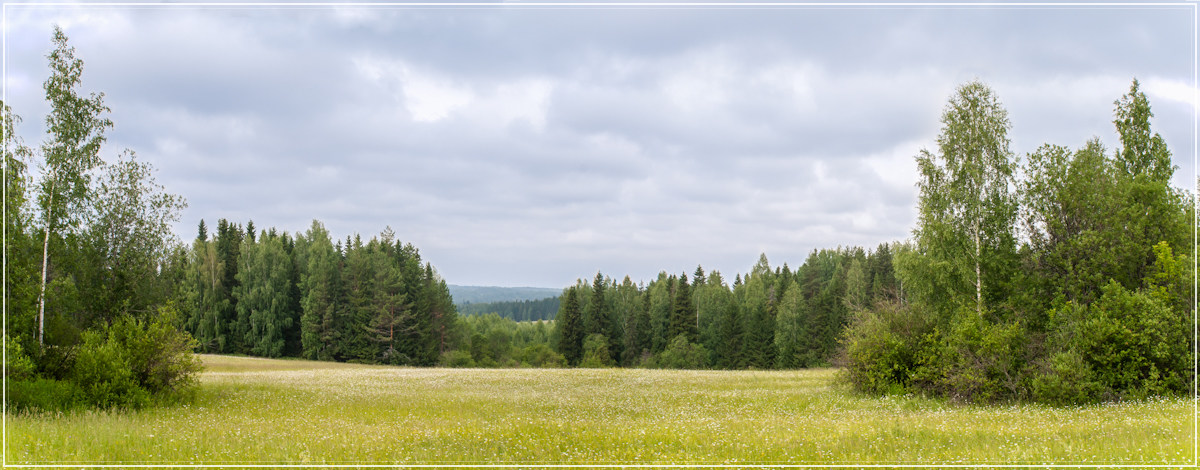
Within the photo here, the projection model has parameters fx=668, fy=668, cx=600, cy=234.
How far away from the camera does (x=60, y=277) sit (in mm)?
20547

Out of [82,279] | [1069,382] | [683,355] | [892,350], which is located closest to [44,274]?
[82,279]

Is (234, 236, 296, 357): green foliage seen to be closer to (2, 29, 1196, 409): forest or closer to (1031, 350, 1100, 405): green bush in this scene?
(2, 29, 1196, 409): forest

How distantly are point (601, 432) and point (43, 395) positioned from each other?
15.3 m

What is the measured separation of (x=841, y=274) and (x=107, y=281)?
3475 inches

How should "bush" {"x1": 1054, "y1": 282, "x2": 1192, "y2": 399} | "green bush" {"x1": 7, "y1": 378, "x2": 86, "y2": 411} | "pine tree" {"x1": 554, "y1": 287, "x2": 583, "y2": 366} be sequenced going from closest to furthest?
"green bush" {"x1": 7, "y1": 378, "x2": 86, "y2": 411}
"bush" {"x1": 1054, "y1": 282, "x2": 1192, "y2": 399}
"pine tree" {"x1": 554, "y1": 287, "x2": 583, "y2": 366}

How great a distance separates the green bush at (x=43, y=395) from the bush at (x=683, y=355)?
70.9 meters

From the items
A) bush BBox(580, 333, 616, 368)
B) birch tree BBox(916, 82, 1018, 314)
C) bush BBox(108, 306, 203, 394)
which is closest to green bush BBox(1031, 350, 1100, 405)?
birch tree BBox(916, 82, 1018, 314)

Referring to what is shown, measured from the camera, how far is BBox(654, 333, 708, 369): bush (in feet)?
279

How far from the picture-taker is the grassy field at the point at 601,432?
11.5 m

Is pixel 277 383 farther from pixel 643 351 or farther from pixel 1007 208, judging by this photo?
pixel 643 351

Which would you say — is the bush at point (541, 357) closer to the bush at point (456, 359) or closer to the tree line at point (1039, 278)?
the bush at point (456, 359)

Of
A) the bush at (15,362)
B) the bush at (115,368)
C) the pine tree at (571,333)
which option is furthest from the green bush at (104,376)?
the pine tree at (571,333)

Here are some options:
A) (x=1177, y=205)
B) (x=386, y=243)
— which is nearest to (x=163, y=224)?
(x=1177, y=205)

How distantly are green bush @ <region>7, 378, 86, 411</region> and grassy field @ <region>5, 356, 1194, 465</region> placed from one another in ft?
5.68
